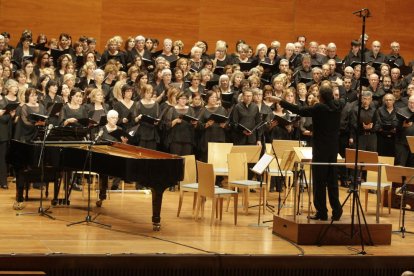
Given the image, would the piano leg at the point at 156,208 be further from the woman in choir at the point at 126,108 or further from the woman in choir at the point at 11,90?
the woman in choir at the point at 11,90

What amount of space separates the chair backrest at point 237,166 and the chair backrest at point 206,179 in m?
0.71

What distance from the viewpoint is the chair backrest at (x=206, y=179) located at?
8.02 meters

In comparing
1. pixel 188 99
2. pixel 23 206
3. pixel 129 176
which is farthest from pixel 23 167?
pixel 188 99

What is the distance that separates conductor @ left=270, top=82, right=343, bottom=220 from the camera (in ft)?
24.2

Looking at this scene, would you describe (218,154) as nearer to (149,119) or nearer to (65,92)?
(149,119)

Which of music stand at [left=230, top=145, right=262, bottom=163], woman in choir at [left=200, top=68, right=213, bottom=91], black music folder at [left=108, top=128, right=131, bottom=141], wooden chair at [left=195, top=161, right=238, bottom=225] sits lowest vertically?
wooden chair at [left=195, top=161, right=238, bottom=225]

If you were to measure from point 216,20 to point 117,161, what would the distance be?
315 inches

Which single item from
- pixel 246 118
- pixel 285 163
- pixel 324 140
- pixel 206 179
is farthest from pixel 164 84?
pixel 324 140

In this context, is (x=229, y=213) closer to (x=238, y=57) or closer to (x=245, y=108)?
(x=245, y=108)

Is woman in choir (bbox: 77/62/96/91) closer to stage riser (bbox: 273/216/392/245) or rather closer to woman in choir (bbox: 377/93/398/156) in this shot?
woman in choir (bbox: 377/93/398/156)

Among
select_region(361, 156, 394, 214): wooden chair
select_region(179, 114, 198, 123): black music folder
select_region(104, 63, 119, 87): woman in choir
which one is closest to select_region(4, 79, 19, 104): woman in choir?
select_region(104, 63, 119, 87): woman in choir

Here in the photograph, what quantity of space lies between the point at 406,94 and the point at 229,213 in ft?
14.6

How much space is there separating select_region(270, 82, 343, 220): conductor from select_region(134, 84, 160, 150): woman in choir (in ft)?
11.3

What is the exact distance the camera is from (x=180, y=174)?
25.2 feet
